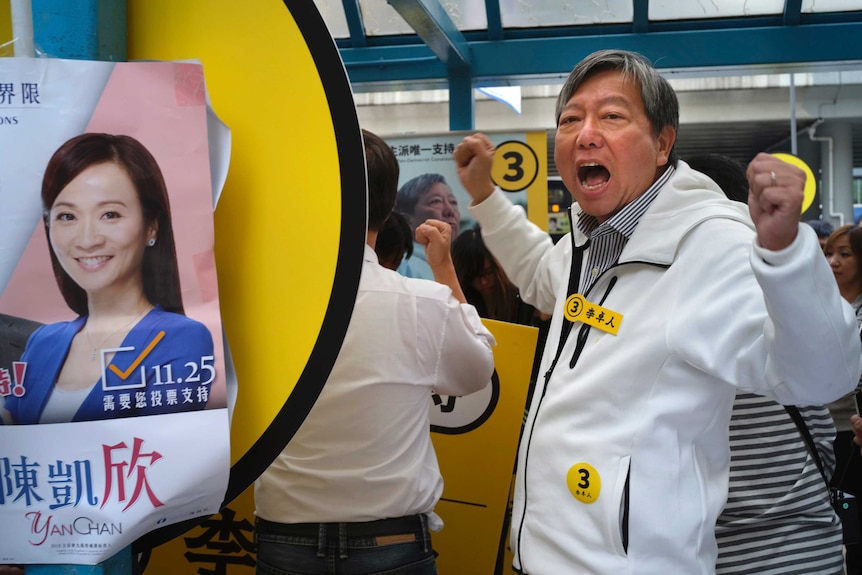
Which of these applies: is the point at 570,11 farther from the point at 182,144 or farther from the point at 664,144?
the point at 182,144

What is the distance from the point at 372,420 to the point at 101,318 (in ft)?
2.73

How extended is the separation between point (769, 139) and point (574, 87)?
15926mm

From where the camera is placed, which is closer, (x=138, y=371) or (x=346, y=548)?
(x=138, y=371)

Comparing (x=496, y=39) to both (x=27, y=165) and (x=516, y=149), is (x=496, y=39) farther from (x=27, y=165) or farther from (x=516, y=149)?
(x=27, y=165)

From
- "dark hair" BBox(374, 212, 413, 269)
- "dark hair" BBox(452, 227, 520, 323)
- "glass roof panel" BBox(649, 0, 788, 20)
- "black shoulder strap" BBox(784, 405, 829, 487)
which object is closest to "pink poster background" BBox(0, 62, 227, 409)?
"dark hair" BBox(374, 212, 413, 269)

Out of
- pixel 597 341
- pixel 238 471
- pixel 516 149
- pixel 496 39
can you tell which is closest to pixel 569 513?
pixel 597 341

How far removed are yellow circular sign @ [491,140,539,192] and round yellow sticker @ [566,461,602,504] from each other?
3.26m

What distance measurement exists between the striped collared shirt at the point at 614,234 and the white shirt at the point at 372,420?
1.12ft

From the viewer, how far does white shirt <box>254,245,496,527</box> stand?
1696 mm

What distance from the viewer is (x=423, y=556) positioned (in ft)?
5.76

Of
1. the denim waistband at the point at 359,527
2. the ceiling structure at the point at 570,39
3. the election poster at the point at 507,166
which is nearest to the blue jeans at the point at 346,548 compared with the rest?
the denim waistband at the point at 359,527

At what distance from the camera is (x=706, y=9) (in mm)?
4809

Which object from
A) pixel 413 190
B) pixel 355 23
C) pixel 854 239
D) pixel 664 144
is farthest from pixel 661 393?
pixel 355 23

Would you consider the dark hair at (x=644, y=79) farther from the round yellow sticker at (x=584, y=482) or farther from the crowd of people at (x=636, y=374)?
the round yellow sticker at (x=584, y=482)
